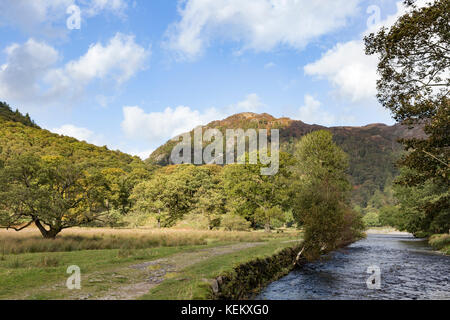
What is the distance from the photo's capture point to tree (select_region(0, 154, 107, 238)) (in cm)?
2366

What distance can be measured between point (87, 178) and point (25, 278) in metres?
18.7

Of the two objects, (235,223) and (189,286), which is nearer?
(189,286)

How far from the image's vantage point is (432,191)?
138 feet

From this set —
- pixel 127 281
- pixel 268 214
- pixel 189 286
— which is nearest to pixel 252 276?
pixel 189 286

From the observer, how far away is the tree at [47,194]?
23656 mm

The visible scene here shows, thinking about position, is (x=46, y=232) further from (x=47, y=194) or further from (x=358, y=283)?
(x=358, y=283)

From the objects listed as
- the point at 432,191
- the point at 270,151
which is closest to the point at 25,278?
the point at 270,151

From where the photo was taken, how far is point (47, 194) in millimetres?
24859

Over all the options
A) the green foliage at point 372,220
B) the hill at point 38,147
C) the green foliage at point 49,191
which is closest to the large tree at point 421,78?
the green foliage at point 49,191

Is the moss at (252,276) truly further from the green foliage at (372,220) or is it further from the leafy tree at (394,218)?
the green foliage at (372,220)

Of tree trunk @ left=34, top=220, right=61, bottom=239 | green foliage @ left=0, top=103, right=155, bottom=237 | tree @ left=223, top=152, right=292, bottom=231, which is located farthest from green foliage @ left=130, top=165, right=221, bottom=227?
tree trunk @ left=34, top=220, right=61, bottom=239

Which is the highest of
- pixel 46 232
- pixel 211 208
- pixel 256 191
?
pixel 256 191
